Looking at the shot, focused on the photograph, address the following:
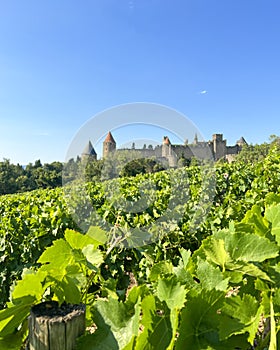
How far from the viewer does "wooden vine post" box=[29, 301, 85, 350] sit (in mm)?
893

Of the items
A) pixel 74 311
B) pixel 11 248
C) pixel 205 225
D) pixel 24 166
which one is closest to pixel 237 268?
pixel 74 311

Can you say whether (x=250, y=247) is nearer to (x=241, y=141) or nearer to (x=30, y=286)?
(x=30, y=286)

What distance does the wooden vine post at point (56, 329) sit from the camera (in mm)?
893

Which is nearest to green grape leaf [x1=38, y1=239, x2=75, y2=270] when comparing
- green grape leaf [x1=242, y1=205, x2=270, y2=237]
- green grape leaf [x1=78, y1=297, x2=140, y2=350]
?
green grape leaf [x1=78, y1=297, x2=140, y2=350]

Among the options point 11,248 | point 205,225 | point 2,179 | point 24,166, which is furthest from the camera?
point 24,166

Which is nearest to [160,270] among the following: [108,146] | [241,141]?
[108,146]

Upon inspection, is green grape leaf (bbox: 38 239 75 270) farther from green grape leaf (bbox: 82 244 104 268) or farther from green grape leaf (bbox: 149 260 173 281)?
green grape leaf (bbox: 149 260 173 281)

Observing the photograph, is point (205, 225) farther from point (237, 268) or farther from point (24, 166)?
point (24, 166)

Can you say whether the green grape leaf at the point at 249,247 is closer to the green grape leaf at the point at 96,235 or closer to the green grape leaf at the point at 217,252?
the green grape leaf at the point at 217,252

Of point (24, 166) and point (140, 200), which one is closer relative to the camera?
point (140, 200)

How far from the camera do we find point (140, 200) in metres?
6.11

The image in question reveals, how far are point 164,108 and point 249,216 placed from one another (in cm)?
190

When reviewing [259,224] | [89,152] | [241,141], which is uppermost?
[241,141]

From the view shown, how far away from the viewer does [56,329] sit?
0.89 metres
